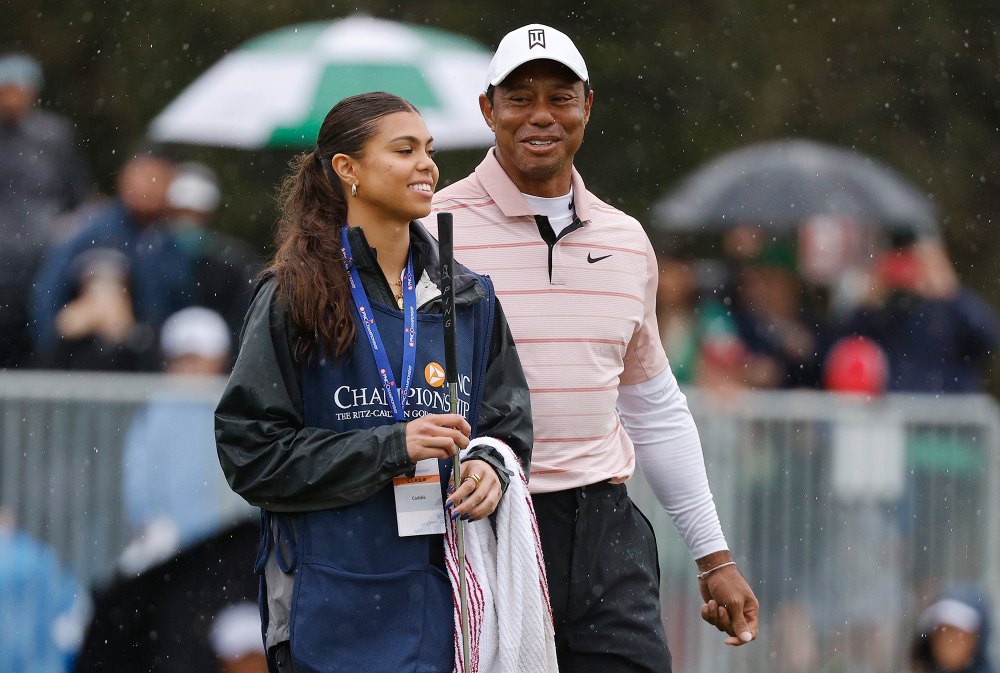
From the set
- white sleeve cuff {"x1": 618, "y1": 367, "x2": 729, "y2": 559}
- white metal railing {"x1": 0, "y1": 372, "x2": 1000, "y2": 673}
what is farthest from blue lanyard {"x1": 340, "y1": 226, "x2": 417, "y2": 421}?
white metal railing {"x1": 0, "y1": 372, "x2": 1000, "y2": 673}

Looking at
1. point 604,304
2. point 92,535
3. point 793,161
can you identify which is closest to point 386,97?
point 604,304

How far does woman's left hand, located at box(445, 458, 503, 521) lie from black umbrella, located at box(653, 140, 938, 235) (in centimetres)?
910

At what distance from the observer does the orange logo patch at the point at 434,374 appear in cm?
386

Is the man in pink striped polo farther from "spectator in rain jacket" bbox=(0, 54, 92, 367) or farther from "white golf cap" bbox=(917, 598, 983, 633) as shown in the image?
"spectator in rain jacket" bbox=(0, 54, 92, 367)

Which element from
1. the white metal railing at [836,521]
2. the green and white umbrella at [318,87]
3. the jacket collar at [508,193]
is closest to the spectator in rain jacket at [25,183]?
the green and white umbrella at [318,87]

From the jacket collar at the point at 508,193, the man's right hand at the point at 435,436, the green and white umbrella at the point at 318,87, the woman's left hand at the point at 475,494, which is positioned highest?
the green and white umbrella at the point at 318,87

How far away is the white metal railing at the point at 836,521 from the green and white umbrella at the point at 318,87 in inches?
106

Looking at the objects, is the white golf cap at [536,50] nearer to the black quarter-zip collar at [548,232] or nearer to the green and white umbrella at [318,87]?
the black quarter-zip collar at [548,232]

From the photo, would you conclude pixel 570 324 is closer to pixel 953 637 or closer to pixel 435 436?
pixel 435 436

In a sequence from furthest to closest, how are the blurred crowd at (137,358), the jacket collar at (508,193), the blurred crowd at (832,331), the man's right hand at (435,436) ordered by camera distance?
the blurred crowd at (832,331) → the blurred crowd at (137,358) → the jacket collar at (508,193) → the man's right hand at (435,436)

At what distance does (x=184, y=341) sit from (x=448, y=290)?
168 inches

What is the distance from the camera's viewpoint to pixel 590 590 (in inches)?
177

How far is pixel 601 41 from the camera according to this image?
16.2 meters

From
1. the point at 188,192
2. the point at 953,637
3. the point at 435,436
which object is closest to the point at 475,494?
the point at 435,436
